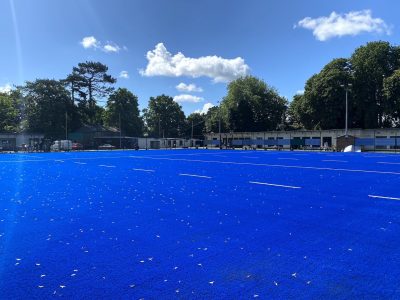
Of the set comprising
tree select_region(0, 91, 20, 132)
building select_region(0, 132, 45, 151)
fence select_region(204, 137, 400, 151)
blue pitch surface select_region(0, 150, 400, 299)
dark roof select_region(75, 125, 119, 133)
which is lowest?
blue pitch surface select_region(0, 150, 400, 299)

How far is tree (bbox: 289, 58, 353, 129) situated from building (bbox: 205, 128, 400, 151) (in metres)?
3.88

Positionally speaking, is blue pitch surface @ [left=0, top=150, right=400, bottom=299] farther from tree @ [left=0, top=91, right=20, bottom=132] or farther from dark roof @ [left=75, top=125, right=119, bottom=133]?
dark roof @ [left=75, top=125, right=119, bottom=133]

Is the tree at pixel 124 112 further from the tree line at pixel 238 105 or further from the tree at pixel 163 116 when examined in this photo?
the tree at pixel 163 116

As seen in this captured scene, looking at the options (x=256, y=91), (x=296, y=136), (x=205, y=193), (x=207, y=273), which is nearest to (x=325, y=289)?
(x=207, y=273)

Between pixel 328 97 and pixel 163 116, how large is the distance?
46650 mm

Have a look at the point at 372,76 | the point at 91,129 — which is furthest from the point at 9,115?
the point at 372,76

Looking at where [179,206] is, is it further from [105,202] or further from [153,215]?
[105,202]

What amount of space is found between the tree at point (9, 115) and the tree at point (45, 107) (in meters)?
3.78

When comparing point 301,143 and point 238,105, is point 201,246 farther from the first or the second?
point 238,105

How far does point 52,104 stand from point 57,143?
10.8 m

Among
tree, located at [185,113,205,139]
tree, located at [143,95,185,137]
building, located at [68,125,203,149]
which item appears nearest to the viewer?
building, located at [68,125,203,149]

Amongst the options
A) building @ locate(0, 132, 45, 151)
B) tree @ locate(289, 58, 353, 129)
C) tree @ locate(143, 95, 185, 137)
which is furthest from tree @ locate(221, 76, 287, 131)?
building @ locate(0, 132, 45, 151)

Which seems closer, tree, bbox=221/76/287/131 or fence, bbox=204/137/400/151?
fence, bbox=204/137/400/151

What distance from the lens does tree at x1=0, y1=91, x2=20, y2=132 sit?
67069 mm
